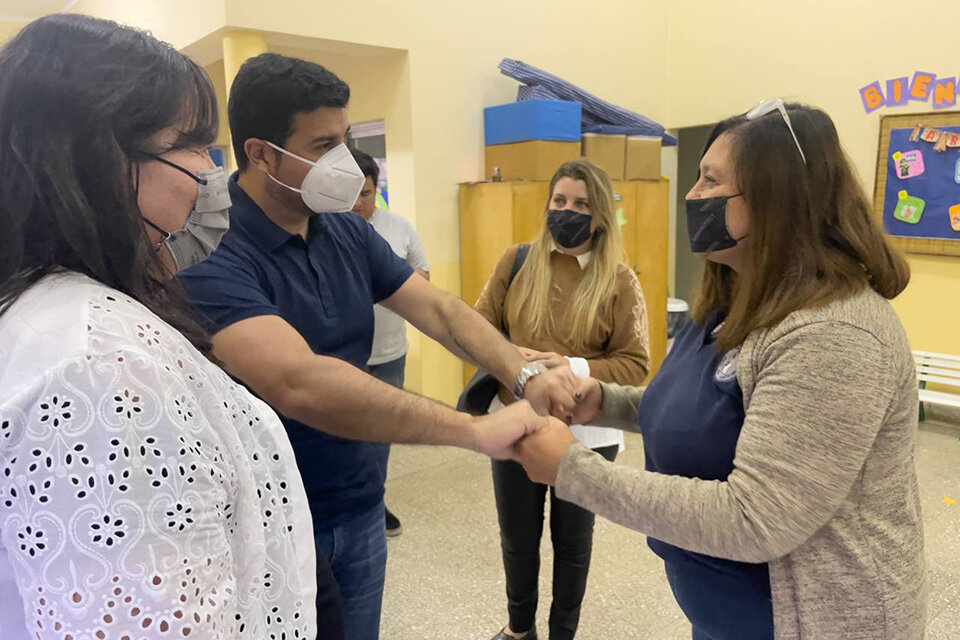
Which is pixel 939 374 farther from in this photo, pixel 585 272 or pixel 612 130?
pixel 585 272

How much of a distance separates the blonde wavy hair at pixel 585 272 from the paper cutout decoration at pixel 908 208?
→ 10.0 ft

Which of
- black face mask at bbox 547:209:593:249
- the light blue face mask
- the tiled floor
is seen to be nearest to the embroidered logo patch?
the light blue face mask

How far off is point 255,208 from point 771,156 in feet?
3.21

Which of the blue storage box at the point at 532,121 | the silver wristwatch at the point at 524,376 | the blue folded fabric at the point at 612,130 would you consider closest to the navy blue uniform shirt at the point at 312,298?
the silver wristwatch at the point at 524,376

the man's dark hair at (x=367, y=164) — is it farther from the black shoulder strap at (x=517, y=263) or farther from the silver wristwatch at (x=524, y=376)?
the silver wristwatch at (x=524, y=376)

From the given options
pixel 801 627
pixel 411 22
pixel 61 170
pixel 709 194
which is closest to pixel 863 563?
pixel 801 627

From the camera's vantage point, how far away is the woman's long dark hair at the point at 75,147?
64 centimetres

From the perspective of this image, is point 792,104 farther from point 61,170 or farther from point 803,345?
point 61,170

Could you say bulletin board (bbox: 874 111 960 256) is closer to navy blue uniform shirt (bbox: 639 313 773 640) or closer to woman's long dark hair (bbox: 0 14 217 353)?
navy blue uniform shirt (bbox: 639 313 773 640)

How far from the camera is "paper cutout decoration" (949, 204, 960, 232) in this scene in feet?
13.4

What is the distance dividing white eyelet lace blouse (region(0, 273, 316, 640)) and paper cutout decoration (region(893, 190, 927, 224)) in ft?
15.5

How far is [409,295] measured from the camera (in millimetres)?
1661

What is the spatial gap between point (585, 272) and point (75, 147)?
1697mm

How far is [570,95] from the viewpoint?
172 inches
